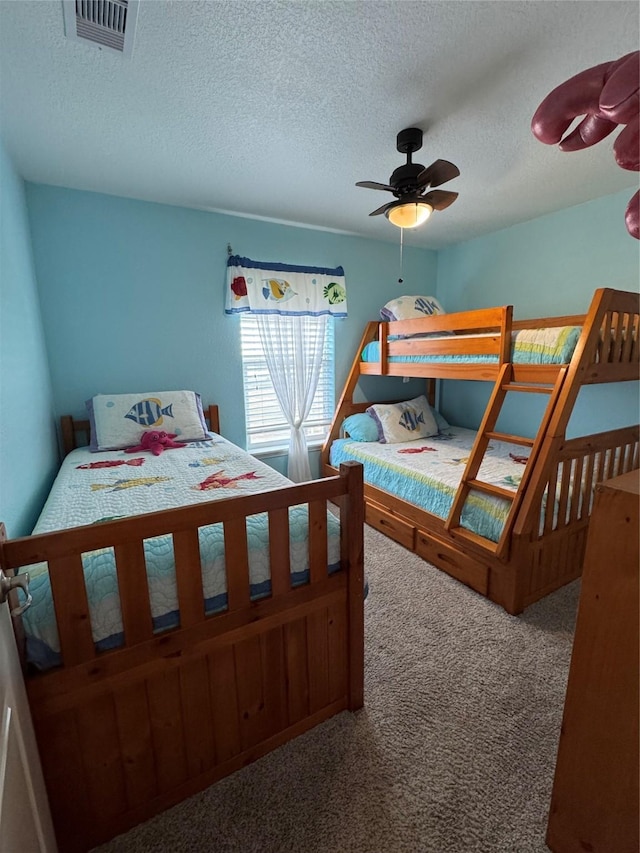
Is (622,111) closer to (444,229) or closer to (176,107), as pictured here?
(176,107)

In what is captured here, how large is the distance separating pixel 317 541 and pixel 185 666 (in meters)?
0.53

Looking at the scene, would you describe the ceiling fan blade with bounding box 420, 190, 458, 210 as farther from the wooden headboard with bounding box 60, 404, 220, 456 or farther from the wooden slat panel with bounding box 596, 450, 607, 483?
the wooden headboard with bounding box 60, 404, 220, 456

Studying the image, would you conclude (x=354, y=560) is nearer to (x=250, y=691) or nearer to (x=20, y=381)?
(x=250, y=691)

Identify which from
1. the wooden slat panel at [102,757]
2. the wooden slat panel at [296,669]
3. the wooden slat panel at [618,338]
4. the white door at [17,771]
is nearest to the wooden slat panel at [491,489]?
→ the wooden slat panel at [618,338]

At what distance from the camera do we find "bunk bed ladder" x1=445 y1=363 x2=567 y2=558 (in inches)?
74.4

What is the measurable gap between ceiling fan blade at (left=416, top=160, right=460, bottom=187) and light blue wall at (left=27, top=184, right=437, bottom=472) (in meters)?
1.54

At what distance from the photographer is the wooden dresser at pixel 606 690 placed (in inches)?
31.5

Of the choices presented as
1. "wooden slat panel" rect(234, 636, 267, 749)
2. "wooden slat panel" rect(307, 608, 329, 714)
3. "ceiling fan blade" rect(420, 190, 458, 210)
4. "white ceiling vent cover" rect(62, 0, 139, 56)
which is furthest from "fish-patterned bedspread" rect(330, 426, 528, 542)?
"white ceiling vent cover" rect(62, 0, 139, 56)

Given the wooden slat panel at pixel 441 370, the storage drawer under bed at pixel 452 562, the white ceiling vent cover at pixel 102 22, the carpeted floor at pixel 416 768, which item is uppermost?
the white ceiling vent cover at pixel 102 22

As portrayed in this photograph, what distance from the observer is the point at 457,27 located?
4.11ft

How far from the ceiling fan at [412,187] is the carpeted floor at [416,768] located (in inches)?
83.3

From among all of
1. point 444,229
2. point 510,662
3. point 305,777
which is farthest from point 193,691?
point 444,229

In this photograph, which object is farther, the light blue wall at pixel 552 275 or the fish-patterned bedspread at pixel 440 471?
the light blue wall at pixel 552 275

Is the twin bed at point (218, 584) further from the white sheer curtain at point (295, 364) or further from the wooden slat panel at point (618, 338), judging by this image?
the white sheer curtain at point (295, 364)
